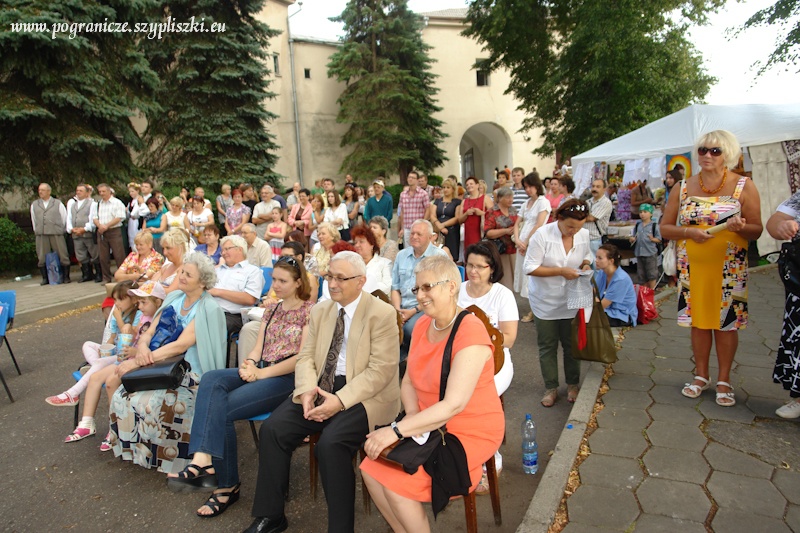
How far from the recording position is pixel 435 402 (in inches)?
103

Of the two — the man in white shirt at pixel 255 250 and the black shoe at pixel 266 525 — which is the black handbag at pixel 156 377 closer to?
the black shoe at pixel 266 525

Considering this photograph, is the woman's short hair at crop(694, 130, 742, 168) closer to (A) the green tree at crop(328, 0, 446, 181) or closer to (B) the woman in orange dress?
(B) the woman in orange dress

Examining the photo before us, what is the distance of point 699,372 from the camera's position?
4062mm

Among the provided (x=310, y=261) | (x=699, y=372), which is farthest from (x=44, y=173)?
(x=699, y=372)

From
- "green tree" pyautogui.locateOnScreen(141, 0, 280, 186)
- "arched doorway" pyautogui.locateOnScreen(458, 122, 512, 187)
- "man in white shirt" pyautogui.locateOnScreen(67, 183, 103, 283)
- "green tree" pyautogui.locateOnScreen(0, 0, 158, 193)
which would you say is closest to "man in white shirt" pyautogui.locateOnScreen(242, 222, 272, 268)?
"man in white shirt" pyautogui.locateOnScreen(67, 183, 103, 283)

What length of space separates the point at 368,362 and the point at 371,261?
2.28 meters

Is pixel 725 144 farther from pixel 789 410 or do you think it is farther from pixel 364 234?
pixel 364 234

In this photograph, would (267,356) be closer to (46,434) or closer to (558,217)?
(46,434)

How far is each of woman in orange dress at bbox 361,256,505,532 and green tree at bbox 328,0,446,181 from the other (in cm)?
2246

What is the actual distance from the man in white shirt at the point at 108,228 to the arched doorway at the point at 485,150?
24.2 metres

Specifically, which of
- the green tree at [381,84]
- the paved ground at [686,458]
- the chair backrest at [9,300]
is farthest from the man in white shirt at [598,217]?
the green tree at [381,84]

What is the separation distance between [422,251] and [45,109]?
12130mm

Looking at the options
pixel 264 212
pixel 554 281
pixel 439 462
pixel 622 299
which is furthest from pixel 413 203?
pixel 439 462

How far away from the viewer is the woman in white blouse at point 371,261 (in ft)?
17.3
